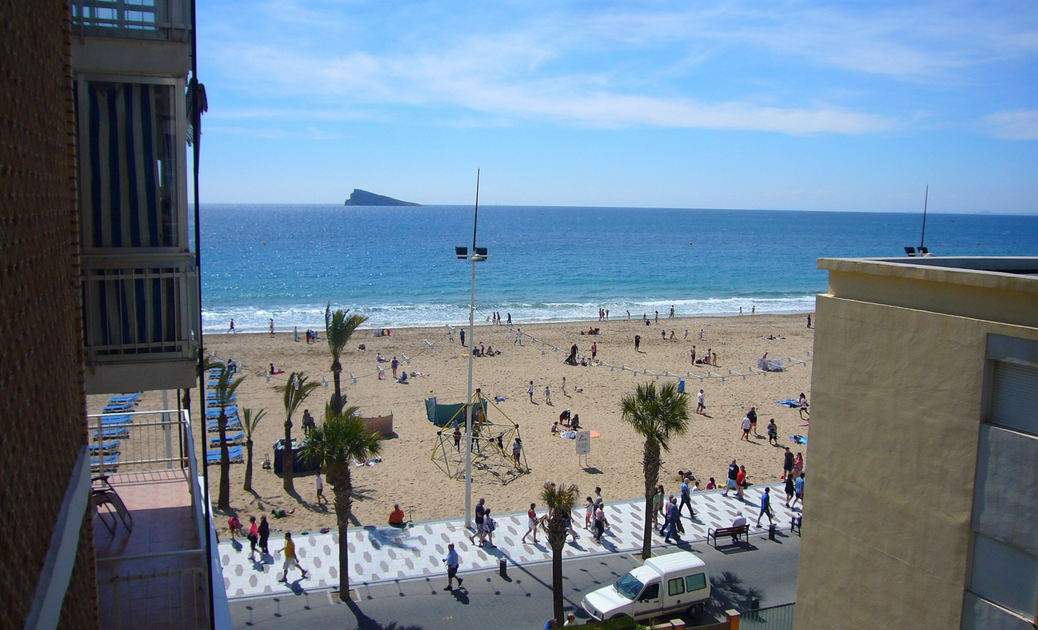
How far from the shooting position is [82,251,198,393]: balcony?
6324 millimetres

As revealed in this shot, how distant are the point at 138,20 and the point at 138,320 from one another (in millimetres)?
2536

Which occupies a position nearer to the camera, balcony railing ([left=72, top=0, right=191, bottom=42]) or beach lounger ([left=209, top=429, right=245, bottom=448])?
balcony railing ([left=72, top=0, right=191, bottom=42])

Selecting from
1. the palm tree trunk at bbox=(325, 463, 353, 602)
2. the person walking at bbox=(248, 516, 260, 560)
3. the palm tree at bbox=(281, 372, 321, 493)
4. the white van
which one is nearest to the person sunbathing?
the person walking at bbox=(248, 516, 260, 560)

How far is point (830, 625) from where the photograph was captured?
24.8 feet

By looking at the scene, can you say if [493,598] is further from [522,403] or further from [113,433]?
[522,403]

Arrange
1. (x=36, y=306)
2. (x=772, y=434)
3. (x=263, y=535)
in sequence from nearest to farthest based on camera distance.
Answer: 1. (x=36, y=306)
2. (x=263, y=535)
3. (x=772, y=434)

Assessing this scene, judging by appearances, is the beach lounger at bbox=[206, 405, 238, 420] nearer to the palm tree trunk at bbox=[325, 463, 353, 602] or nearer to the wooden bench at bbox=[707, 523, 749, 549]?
the palm tree trunk at bbox=[325, 463, 353, 602]

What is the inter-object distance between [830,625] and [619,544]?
934cm

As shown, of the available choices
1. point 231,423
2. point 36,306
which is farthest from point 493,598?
point 231,423

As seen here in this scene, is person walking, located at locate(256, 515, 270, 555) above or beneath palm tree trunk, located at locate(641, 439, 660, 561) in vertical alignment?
beneath

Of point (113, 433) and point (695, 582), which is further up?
point (113, 433)

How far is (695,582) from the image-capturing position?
13500mm

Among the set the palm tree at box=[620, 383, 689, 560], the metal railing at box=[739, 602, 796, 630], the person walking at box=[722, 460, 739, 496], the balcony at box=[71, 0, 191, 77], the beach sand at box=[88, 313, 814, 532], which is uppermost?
the balcony at box=[71, 0, 191, 77]

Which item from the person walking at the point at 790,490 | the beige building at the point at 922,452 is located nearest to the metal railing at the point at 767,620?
the beige building at the point at 922,452
